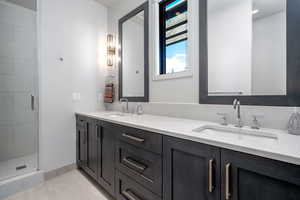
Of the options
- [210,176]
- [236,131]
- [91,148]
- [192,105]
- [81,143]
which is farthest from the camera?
[81,143]

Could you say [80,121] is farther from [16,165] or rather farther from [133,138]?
[133,138]

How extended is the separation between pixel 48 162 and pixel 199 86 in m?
2.21

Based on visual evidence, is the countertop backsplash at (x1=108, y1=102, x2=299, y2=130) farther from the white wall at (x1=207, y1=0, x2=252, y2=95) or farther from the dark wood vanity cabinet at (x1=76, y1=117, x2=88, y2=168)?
the dark wood vanity cabinet at (x1=76, y1=117, x2=88, y2=168)

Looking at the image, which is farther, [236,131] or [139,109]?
[139,109]

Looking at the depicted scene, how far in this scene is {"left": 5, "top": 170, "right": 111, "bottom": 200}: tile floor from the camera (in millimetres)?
1558

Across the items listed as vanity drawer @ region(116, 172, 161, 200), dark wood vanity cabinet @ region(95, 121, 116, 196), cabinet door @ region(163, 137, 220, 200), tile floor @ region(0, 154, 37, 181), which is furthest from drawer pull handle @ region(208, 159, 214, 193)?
tile floor @ region(0, 154, 37, 181)

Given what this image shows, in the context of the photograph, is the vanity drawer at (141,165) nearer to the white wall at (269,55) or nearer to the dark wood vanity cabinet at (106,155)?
the dark wood vanity cabinet at (106,155)

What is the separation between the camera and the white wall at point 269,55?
100 centimetres

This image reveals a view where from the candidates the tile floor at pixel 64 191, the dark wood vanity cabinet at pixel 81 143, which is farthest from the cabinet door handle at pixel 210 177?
the dark wood vanity cabinet at pixel 81 143

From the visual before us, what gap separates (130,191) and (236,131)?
1.01m

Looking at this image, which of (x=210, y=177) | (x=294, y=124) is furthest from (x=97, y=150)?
(x=294, y=124)

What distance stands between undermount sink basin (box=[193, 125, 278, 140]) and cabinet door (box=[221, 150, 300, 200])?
1.08 ft

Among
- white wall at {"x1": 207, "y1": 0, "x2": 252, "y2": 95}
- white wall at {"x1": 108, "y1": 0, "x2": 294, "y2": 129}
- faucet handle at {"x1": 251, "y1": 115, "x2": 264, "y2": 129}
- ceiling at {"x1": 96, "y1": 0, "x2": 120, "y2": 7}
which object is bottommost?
faucet handle at {"x1": 251, "y1": 115, "x2": 264, "y2": 129}

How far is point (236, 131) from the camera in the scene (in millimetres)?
1024
